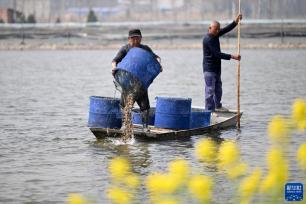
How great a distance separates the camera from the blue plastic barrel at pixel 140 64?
14219 millimetres

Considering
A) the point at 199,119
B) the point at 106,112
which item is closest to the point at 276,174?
the point at 106,112

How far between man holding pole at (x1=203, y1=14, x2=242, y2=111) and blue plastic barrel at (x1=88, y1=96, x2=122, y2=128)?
8.32ft

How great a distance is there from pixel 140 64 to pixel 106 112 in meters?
1.25

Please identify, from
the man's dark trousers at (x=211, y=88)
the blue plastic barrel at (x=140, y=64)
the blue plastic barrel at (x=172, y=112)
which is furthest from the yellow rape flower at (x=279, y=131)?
the man's dark trousers at (x=211, y=88)

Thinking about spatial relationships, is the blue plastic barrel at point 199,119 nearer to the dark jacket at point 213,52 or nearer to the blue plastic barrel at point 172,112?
the blue plastic barrel at point 172,112

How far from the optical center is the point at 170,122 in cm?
1522

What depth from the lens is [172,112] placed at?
49.3ft

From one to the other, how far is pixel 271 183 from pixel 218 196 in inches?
176

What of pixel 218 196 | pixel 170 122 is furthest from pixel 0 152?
pixel 218 196

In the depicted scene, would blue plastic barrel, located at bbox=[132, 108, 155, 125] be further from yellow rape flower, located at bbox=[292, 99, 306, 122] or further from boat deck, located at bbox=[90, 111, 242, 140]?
yellow rape flower, located at bbox=[292, 99, 306, 122]

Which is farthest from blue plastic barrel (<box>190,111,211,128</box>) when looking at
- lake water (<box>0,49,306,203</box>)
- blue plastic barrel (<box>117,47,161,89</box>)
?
blue plastic barrel (<box>117,47,161,89</box>)

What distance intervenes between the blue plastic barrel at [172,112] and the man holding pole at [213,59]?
176cm

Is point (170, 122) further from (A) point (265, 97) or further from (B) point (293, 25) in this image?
Answer: (B) point (293, 25)

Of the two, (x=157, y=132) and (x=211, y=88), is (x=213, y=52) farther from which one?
(x=157, y=132)
